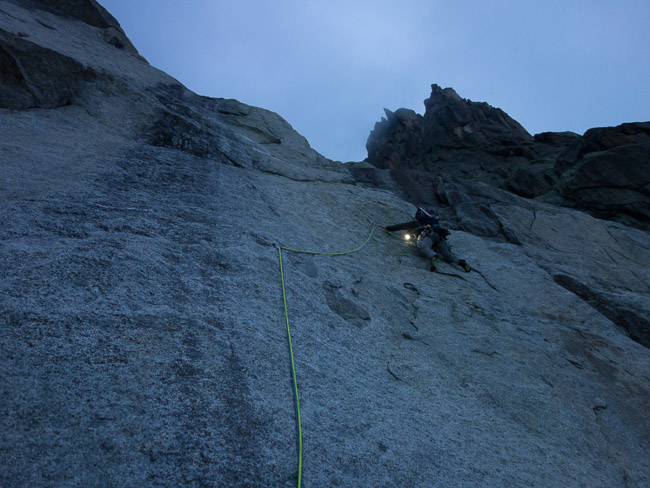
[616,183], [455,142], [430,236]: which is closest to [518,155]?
[455,142]

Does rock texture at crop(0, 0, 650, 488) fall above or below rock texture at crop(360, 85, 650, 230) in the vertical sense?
below

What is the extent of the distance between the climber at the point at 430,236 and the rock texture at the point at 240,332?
269 millimetres

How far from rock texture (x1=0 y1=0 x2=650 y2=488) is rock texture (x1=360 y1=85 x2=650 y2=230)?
409 inches

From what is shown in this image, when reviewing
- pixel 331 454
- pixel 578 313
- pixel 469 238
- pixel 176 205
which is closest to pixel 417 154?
pixel 469 238

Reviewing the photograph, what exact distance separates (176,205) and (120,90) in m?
4.14

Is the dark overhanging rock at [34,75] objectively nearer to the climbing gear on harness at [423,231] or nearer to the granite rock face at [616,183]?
the climbing gear on harness at [423,231]

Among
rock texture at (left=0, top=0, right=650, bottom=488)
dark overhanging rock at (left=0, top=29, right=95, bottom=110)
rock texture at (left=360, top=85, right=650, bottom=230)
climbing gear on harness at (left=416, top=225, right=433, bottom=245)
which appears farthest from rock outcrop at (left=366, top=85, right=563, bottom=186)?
dark overhanging rock at (left=0, top=29, right=95, bottom=110)

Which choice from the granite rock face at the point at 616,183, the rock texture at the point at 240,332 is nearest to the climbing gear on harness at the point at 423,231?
the rock texture at the point at 240,332

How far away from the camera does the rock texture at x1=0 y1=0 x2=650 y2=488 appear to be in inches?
81.2

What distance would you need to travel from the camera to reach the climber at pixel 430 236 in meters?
7.38

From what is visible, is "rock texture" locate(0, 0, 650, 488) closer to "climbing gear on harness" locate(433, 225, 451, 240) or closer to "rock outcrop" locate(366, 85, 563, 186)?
"climbing gear on harness" locate(433, 225, 451, 240)

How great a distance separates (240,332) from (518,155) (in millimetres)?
27429

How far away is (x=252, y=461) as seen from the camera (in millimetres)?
2100

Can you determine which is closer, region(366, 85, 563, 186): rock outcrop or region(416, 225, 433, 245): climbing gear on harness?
region(416, 225, 433, 245): climbing gear on harness
